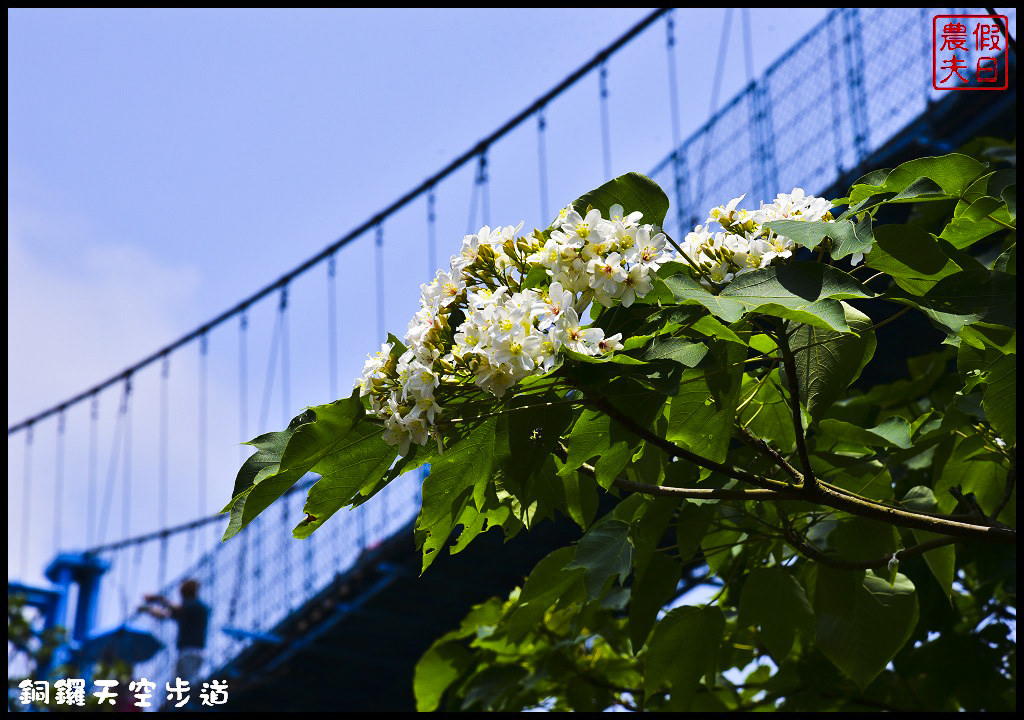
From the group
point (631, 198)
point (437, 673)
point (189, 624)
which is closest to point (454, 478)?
point (631, 198)

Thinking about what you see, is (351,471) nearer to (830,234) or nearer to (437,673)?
(830,234)

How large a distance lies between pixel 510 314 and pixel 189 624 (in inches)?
268

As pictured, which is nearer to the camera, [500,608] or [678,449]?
[678,449]

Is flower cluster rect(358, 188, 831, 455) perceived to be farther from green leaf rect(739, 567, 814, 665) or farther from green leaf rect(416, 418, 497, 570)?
green leaf rect(739, 567, 814, 665)

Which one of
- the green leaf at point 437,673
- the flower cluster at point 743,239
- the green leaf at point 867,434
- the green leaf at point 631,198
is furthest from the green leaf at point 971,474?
the green leaf at point 437,673

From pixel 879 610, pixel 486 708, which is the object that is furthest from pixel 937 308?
pixel 486 708

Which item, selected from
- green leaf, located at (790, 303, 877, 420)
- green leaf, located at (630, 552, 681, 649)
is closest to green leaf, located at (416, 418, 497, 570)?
green leaf, located at (790, 303, 877, 420)

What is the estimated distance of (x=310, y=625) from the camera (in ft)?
20.8

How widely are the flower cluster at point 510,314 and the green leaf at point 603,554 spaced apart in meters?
0.41

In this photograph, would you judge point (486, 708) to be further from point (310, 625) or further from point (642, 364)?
point (310, 625)

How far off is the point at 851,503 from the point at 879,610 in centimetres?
33

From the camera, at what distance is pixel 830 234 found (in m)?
0.98

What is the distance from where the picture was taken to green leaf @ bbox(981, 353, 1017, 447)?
1.04m

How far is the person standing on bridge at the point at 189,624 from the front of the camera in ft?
22.8
